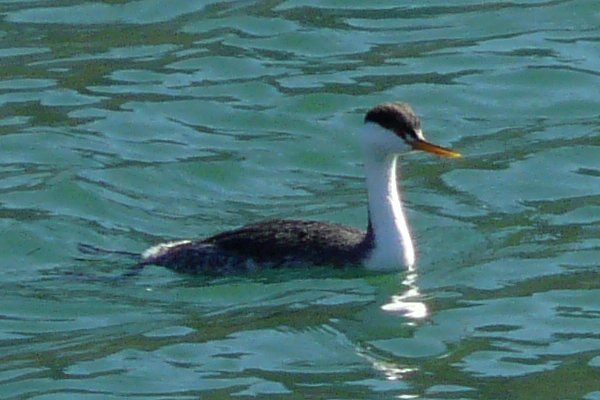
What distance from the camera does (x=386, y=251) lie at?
13984 millimetres

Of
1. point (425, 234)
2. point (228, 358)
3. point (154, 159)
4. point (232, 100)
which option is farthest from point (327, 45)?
point (228, 358)

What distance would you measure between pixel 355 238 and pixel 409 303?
3.14 ft

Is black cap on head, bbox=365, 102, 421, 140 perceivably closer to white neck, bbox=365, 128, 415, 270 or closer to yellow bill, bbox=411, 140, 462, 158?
yellow bill, bbox=411, 140, 462, 158

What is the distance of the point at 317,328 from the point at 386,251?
4.29 ft

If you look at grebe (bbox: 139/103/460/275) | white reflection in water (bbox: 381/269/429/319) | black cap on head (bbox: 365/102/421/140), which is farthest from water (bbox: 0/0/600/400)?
black cap on head (bbox: 365/102/421/140)

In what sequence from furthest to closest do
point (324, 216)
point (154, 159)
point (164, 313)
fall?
point (154, 159), point (324, 216), point (164, 313)

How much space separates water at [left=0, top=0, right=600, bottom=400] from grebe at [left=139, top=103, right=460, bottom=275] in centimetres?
13

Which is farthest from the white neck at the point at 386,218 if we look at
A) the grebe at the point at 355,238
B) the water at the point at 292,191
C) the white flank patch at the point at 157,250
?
the white flank patch at the point at 157,250

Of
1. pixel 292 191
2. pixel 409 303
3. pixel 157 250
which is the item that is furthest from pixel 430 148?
pixel 292 191

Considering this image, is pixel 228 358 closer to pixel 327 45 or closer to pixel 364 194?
pixel 364 194

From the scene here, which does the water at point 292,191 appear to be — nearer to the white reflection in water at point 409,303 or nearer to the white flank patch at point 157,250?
the white reflection in water at point 409,303

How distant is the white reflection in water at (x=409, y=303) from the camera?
43.2 ft

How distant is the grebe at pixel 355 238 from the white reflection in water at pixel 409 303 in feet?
0.91

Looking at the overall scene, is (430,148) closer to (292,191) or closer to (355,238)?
(355,238)
